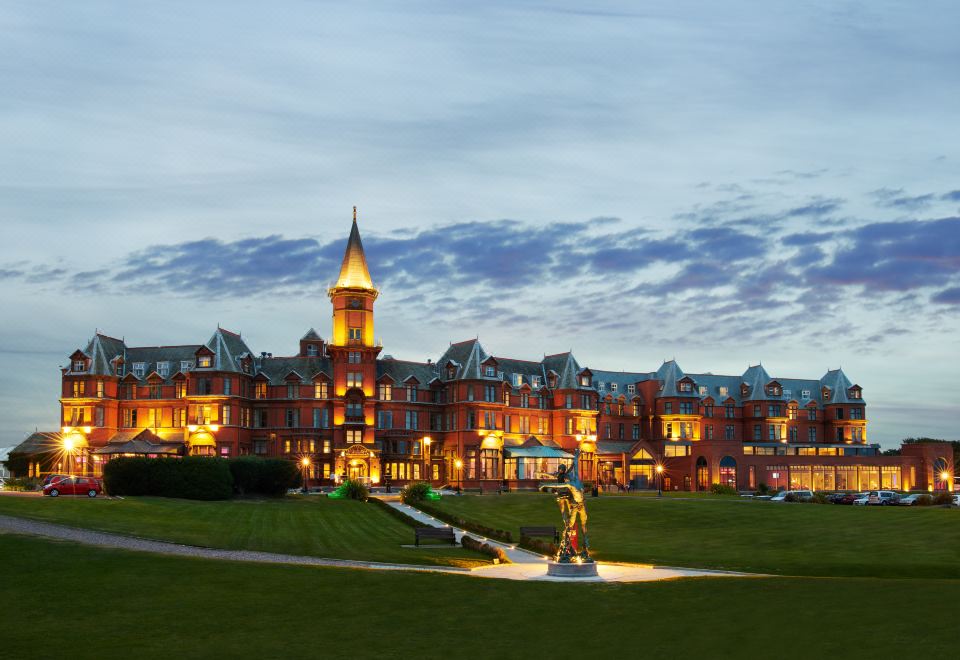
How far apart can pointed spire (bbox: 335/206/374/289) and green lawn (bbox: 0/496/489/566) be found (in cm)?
4546

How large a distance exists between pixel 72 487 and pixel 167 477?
6.64 metres

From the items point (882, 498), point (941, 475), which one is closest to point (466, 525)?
point (882, 498)

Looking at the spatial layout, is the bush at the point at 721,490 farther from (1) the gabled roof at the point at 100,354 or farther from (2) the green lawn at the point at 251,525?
(1) the gabled roof at the point at 100,354

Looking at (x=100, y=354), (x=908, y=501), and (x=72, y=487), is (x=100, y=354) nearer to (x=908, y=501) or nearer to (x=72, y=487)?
(x=72, y=487)

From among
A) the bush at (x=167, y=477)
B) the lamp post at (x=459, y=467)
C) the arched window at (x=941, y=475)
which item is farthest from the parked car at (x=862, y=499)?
the bush at (x=167, y=477)

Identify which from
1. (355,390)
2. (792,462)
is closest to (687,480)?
(792,462)

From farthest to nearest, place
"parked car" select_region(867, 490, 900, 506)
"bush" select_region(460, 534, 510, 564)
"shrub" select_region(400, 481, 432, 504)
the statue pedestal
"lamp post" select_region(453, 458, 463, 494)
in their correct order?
"lamp post" select_region(453, 458, 463, 494)
"parked car" select_region(867, 490, 900, 506)
"shrub" select_region(400, 481, 432, 504)
"bush" select_region(460, 534, 510, 564)
the statue pedestal

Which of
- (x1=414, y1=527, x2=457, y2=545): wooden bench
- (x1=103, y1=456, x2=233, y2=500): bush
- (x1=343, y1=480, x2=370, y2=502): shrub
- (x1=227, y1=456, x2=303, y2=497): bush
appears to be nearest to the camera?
(x1=414, y1=527, x2=457, y2=545): wooden bench

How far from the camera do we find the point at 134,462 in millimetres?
67875

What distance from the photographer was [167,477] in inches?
2689

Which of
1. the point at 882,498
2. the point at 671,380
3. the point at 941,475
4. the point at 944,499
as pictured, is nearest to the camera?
the point at 944,499

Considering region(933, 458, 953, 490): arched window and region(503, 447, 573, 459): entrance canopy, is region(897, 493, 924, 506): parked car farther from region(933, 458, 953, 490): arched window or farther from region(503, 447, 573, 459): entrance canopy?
region(933, 458, 953, 490): arched window

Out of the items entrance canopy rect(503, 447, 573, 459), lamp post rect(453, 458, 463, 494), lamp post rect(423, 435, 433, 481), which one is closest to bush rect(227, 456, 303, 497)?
lamp post rect(453, 458, 463, 494)

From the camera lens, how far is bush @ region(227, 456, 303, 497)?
77688 millimetres
